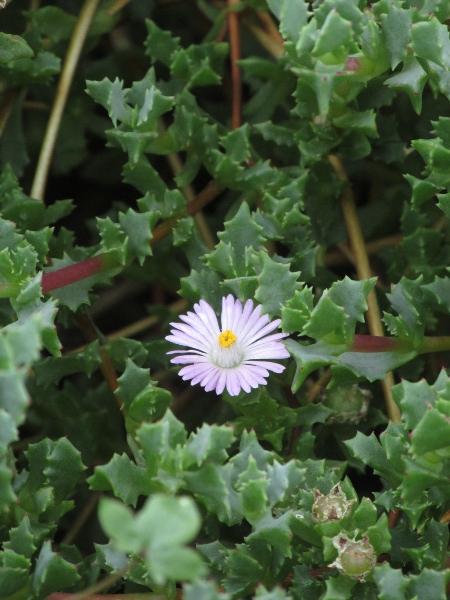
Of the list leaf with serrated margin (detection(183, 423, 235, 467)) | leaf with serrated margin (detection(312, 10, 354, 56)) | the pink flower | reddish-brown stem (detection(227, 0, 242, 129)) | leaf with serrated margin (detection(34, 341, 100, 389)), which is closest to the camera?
leaf with serrated margin (detection(183, 423, 235, 467))

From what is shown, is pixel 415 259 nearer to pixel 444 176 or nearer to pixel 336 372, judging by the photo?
pixel 444 176

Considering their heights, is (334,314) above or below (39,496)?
above

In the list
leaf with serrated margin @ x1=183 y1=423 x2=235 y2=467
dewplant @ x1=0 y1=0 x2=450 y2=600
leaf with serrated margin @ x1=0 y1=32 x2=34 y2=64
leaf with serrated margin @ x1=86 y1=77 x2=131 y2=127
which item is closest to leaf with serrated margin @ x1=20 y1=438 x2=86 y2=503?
dewplant @ x1=0 y1=0 x2=450 y2=600

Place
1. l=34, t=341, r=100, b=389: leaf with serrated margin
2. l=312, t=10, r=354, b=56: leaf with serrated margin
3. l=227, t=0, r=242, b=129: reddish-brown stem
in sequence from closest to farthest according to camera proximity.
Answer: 1. l=312, t=10, r=354, b=56: leaf with serrated margin
2. l=34, t=341, r=100, b=389: leaf with serrated margin
3. l=227, t=0, r=242, b=129: reddish-brown stem

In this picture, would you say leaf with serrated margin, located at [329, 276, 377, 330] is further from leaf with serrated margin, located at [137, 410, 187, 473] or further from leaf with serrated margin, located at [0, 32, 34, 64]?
leaf with serrated margin, located at [0, 32, 34, 64]

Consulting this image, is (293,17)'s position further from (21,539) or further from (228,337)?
(21,539)

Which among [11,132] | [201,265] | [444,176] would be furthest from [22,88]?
[444,176]

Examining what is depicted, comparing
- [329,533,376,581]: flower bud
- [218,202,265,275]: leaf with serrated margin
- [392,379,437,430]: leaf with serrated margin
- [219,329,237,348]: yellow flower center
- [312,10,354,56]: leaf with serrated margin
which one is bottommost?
[329,533,376,581]: flower bud
